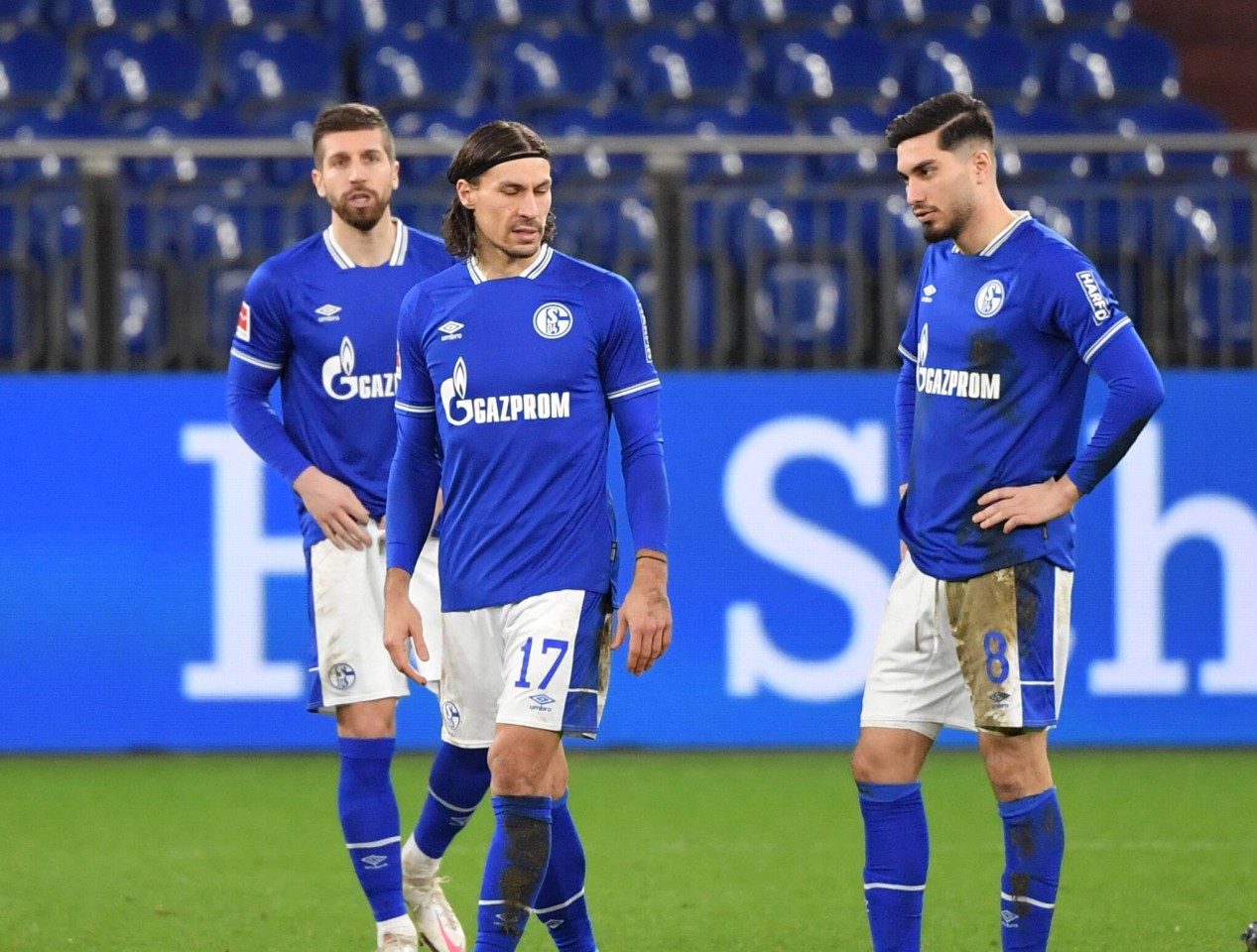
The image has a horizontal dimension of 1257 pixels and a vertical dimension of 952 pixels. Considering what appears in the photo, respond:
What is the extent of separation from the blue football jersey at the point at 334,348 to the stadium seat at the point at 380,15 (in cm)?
600

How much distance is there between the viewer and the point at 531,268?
4434 mm

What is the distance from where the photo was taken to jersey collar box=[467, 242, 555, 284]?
4.42 meters

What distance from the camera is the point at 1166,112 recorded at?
34.5 ft

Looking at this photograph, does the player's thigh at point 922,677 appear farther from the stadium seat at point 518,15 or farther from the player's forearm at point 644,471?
the stadium seat at point 518,15

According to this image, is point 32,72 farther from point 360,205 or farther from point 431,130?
point 360,205

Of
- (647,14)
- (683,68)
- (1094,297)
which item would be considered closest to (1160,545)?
(683,68)

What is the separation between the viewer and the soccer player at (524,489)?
13.9 ft

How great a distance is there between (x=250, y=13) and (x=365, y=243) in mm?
6302

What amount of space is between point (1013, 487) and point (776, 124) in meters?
6.08

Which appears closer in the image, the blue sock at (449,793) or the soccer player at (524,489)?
the soccer player at (524,489)

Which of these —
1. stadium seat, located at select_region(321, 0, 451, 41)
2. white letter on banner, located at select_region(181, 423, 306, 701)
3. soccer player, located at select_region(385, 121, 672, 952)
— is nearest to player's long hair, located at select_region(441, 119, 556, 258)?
soccer player, located at select_region(385, 121, 672, 952)

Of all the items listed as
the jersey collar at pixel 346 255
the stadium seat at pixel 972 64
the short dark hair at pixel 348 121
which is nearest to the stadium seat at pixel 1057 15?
the stadium seat at pixel 972 64

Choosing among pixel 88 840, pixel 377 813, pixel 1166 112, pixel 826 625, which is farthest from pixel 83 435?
pixel 1166 112

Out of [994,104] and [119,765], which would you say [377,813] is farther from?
[994,104]
